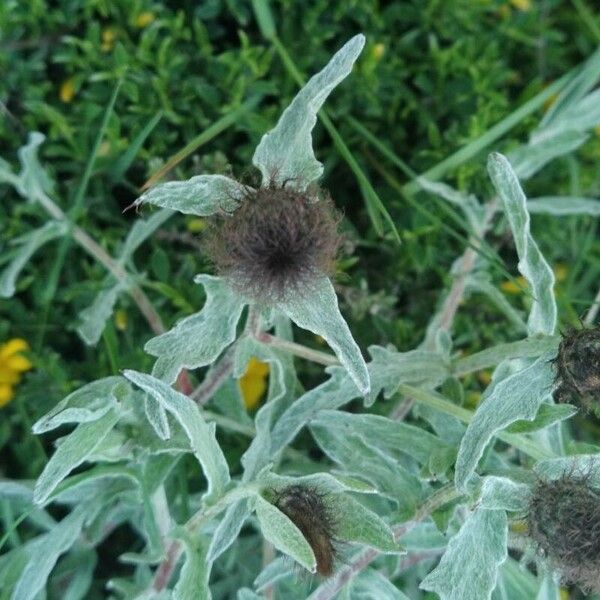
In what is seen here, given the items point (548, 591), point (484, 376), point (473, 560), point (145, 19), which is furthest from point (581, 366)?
point (145, 19)

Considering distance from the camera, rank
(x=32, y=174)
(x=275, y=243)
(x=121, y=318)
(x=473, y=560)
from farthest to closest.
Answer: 1. (x=121, y=318)
2. (x=32, y=174)
3. (x=473, y=560)
4. (x=275, y=243)

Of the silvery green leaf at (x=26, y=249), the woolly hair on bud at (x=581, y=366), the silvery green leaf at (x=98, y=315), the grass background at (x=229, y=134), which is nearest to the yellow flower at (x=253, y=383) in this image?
the grass background at (x=229, y=134)

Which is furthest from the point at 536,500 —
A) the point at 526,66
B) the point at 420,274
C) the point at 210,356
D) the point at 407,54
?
Answer: the point at 526,66

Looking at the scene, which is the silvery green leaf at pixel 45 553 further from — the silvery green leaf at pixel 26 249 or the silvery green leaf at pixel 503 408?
the silvery green leaf at pixel 503 408

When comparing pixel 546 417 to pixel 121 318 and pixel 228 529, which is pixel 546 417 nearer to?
pixel 228 529

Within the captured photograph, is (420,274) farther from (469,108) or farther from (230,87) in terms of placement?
(230,87)

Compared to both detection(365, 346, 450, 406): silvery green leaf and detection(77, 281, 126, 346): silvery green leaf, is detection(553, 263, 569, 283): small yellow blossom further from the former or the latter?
detection(77, 281, 126, 346): silvery green leaf

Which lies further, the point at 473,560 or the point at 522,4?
the point at 522,4
